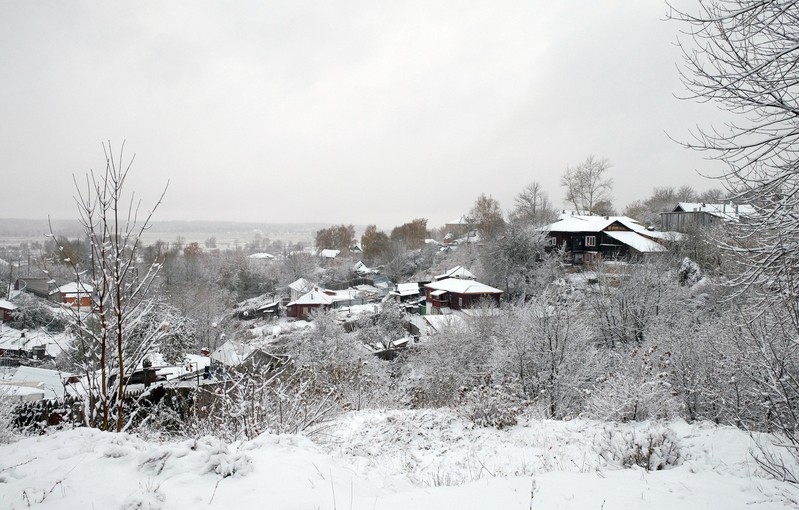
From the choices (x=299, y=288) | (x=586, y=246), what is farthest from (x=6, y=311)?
(x=586, y=246)

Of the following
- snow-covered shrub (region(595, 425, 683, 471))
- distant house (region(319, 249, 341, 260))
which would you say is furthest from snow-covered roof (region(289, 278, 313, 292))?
snow-covered shrub (region(595, 425, 683, 471))

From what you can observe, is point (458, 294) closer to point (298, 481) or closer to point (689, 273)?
point (689, 273)

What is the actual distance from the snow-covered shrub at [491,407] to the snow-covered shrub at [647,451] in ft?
9.51

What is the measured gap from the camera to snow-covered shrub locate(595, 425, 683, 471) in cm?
512

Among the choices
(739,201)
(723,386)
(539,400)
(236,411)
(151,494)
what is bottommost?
(539,400)

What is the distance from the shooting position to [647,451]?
523 cm

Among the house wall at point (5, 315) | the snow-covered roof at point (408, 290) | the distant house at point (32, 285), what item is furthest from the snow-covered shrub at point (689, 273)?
the distant house at point (32, 285)

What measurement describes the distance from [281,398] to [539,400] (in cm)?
816

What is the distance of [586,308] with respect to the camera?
1975cm

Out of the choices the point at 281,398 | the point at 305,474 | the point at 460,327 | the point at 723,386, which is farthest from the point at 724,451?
the point at 460,327

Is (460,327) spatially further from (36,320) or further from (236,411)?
(36,320)

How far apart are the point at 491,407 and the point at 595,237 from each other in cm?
2940

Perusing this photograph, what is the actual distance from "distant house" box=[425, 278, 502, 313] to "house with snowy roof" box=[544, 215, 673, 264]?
25.2ft

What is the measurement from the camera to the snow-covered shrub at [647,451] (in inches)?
201
